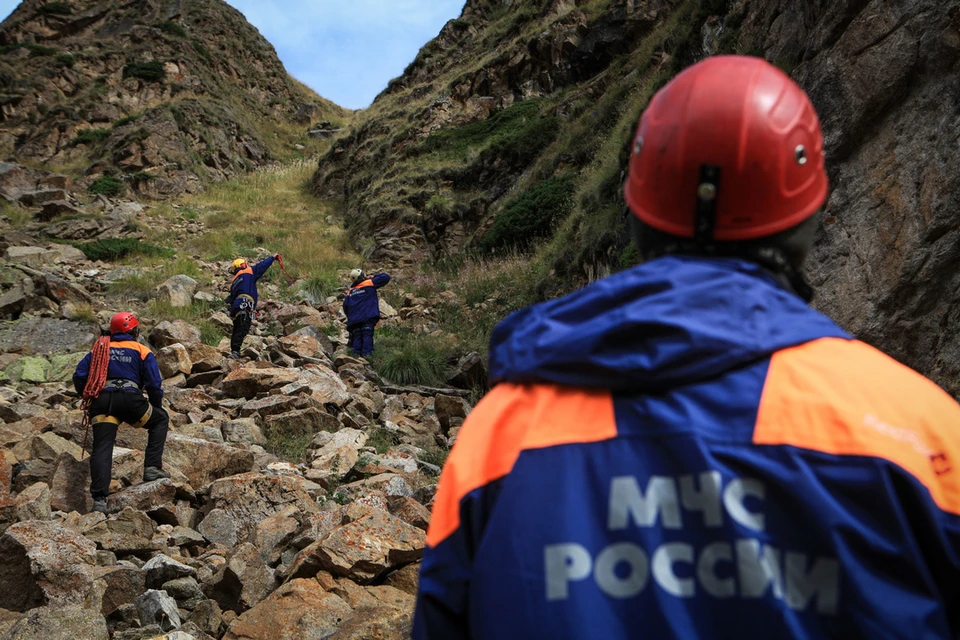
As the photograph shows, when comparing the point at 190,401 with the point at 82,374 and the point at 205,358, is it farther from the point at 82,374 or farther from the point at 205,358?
the point at 82,374

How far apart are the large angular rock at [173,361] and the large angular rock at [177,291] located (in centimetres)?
372

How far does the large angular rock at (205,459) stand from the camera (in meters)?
6.77

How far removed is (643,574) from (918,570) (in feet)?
1.13

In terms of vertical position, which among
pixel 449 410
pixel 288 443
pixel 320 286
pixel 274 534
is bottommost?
pixel 274 534

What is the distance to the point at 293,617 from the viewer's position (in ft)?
11.5

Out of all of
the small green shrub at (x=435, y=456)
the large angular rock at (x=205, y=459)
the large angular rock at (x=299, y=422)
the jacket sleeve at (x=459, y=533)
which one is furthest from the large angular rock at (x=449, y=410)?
the jacket sleeve at (x=459, y=533)

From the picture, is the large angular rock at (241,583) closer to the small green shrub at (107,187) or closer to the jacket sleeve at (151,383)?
the jacket sleeve at (151,383)

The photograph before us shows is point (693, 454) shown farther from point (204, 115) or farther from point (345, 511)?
point (204, 115)

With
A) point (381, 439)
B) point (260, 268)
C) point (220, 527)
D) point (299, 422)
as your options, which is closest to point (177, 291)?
point (260, 268)

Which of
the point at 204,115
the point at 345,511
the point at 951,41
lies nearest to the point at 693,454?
the point at 345,511

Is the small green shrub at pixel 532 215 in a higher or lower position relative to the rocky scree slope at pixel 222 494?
higher

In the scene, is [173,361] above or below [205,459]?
above

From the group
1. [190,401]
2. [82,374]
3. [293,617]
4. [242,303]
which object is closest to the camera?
[293,617]

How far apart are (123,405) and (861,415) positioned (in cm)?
661
